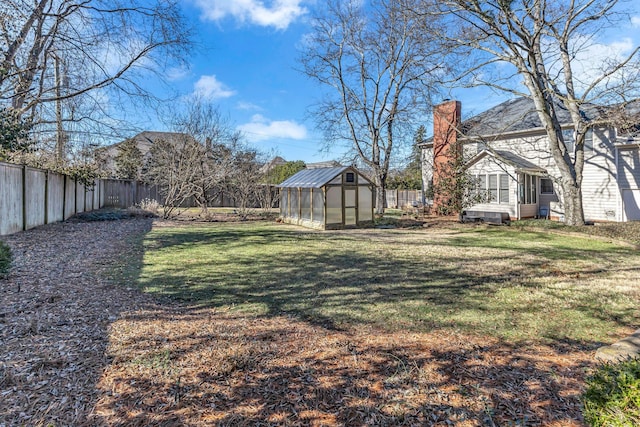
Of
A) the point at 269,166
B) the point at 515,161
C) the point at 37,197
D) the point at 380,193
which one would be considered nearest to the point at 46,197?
the point at 37,197

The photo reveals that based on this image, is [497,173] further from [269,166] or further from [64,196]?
[64,196]

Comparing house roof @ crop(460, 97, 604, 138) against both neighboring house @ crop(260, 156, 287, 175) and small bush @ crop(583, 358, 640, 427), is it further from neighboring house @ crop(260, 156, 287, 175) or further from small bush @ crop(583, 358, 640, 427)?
small bush @ crop(583, 358, 640, 427)

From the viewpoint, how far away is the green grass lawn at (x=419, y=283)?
13.6 feet

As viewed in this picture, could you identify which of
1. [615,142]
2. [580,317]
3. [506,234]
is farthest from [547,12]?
[580,317]

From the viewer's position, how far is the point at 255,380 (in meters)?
2.79

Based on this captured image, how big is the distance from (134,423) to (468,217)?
643 inches

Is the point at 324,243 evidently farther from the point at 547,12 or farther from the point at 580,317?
the point at 547,12

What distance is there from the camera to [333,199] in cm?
1432

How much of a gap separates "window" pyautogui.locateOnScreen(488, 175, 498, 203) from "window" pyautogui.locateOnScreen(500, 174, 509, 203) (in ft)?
0.76

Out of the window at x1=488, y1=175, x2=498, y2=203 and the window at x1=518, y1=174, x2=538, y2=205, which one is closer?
the window at x1=518, y1=174, x2=538, y2=205

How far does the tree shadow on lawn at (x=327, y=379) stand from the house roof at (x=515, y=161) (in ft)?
44.6

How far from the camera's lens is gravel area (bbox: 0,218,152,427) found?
2.42m

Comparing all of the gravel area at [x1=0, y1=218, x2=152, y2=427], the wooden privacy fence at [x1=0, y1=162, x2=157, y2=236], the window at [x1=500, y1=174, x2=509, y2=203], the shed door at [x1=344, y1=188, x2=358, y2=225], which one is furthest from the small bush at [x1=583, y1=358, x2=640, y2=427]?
the window at [x1=500, y1=174, x2=509, y2=203]

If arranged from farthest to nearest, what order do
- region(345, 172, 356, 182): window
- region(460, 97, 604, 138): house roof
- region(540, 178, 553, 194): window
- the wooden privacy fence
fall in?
region(540, 178, 553, 194): window
region(460, 97, 604, 138): house roof
region(345, 172, 356, 182): window
the wooden privacy fence
